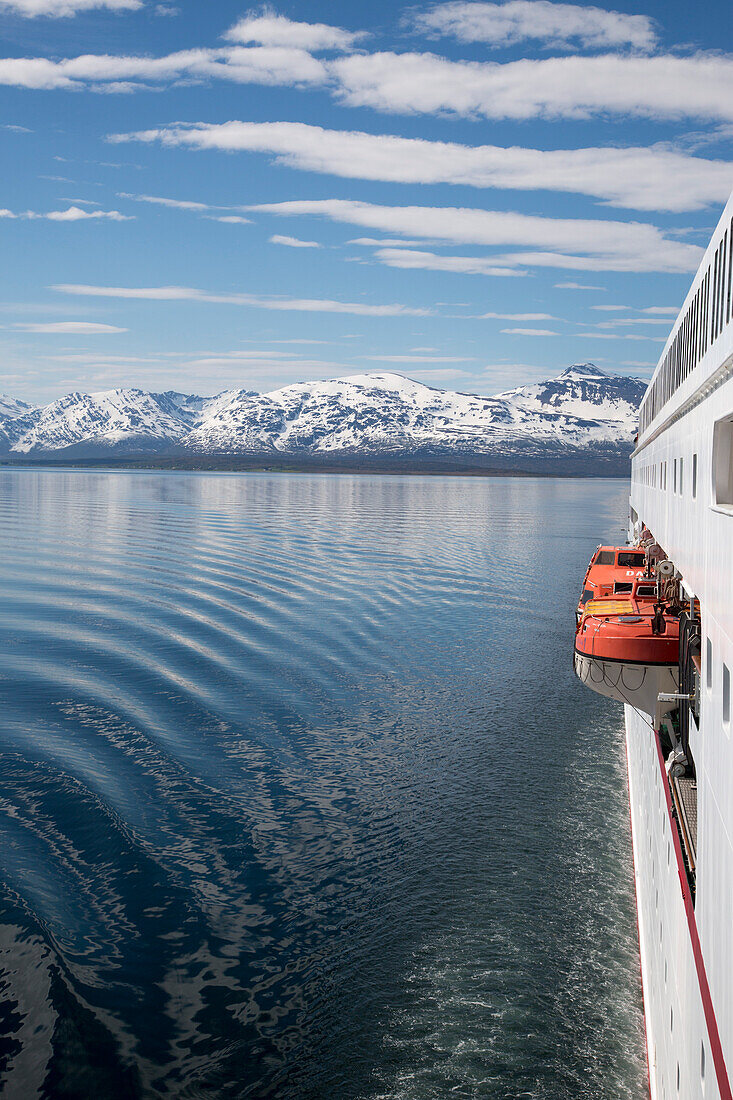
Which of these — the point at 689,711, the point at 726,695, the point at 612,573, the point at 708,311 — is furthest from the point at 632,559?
the point at 726,695

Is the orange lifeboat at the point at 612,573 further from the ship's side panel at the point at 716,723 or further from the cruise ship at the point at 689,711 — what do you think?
the ship's side panel at the point at 716,723

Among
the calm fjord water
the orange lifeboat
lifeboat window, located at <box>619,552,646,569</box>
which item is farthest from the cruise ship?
lifeboat window, located at <box>619,552,646,569</box>

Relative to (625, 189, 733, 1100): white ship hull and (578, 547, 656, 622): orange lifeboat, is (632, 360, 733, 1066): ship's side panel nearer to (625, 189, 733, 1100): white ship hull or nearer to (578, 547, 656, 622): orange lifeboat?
(625, 189, 733, 1100): white ship hull

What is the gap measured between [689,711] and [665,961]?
12.1 ft

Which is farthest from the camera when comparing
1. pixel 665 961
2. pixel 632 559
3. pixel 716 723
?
pixel 632 559

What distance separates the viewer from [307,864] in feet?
60.4

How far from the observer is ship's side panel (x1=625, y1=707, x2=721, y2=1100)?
909 centimetres

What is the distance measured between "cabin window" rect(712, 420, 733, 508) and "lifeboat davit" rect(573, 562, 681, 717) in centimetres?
903

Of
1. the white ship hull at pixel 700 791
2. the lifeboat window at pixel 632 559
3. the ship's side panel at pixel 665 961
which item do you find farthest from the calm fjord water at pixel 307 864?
the lifeboat window at pixel 632 559

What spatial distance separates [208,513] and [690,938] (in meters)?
96.3

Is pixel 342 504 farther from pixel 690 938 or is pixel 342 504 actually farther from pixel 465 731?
pixel 690 938

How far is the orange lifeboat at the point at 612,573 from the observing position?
2631cm

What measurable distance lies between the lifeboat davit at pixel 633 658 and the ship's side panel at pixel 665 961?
1068mm

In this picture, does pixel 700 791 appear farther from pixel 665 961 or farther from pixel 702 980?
pixel 665 961
